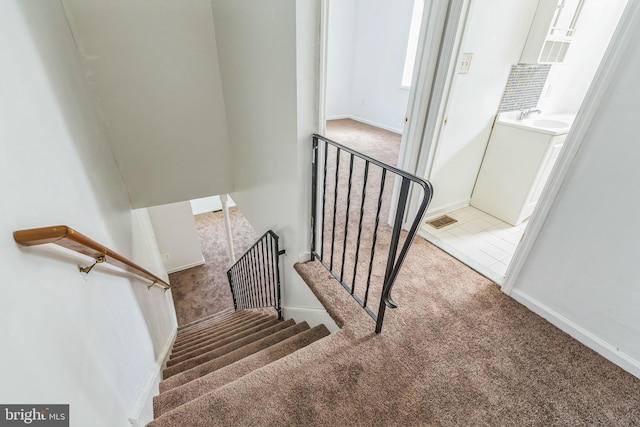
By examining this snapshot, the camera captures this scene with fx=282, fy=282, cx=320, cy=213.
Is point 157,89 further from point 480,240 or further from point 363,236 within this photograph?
point 480,240

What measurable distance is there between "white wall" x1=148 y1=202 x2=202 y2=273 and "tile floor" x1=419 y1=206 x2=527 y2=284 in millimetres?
4103

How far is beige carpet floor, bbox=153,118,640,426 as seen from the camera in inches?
48.4

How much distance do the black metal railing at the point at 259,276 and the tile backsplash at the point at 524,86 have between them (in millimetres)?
2371

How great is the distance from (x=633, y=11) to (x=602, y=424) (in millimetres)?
1776

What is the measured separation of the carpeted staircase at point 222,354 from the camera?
1607mm

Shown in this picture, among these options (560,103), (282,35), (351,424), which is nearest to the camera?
(351,424)

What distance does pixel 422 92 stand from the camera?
2.03 meters

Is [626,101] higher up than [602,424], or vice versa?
[626,101]

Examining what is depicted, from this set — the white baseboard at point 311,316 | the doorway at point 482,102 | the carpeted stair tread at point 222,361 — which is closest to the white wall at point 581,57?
the doorway at point 482,102

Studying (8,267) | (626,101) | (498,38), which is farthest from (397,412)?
(498,38)

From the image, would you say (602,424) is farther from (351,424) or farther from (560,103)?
(560,103)

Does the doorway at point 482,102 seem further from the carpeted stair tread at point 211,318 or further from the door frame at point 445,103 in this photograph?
the carpeted stair tread at point 211,318

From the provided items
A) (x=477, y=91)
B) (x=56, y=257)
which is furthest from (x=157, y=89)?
(x=477, y=91)

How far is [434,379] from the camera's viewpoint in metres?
1.37
